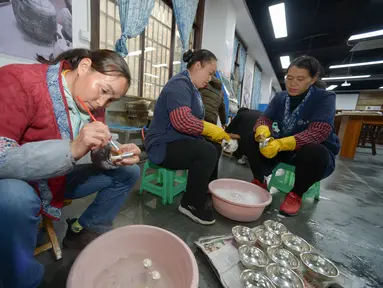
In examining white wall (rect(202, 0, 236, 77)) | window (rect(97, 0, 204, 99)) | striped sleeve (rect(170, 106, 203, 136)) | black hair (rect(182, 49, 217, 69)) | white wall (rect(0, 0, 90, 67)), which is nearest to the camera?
striped sleeve (rect(170, 106, 203, 136))

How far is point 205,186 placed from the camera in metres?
1.05

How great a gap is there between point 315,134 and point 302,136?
80 millimetres

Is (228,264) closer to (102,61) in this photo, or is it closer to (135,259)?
(135,259)

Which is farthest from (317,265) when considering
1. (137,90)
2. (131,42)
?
(131,42)

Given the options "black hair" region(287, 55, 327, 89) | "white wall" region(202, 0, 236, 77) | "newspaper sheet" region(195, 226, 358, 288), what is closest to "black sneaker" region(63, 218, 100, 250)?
"newspaper sheet" region(195, 226, 358, 288)

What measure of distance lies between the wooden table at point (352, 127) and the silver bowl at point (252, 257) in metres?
4.00

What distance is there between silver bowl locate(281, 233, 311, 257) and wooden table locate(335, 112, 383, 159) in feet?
12.4

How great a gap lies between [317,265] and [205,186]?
0.58 m

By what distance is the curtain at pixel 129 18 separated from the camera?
Result: 199 centimetres

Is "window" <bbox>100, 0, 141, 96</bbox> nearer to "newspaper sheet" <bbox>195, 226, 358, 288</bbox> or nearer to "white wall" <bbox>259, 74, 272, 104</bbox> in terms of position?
"newspaper sheet" <bbox>195, 226, 358, 288</bbox>

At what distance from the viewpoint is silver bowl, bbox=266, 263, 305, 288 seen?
2.05 ft

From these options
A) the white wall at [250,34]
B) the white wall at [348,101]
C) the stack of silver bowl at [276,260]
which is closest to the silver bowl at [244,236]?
the stack of silver bowl at [276,260]

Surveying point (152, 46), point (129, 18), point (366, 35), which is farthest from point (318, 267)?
point (366, 35)

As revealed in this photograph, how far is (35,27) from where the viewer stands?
1317mm
